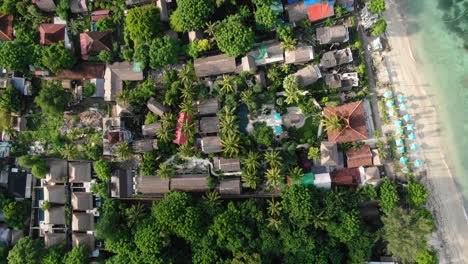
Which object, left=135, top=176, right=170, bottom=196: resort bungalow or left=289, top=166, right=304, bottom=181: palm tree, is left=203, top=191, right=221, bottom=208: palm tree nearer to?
left=135, top=176, right=170, bottom=196: resort bungalow

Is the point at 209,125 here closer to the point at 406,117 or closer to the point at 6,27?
the point at 406,117

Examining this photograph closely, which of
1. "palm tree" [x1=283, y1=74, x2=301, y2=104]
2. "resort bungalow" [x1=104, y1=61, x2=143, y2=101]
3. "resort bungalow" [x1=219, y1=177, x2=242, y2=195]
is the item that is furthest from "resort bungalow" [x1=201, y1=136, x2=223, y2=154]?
"resort bungalow" [x1=104, y1=61, x2=143, y2=101]

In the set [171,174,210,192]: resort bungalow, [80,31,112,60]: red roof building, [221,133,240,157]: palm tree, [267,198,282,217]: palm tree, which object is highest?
[80,31,112,60]: red roof building

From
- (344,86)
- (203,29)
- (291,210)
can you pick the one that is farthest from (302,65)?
(291,210)

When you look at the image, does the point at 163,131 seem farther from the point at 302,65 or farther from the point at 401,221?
the point at 401,221

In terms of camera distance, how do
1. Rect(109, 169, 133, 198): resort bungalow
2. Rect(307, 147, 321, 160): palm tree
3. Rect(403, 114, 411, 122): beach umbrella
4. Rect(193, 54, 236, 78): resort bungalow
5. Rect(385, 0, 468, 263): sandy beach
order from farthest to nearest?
Rect(109, 169, 133, 198): resort bungalow
Rect(385, 0, 468, 263): sandy beach
Rect(403, 114, 411, 122): beach umbrella
Rect(193, 54, 236, 78): resort bungalow
Rect(307, 147, 321, 160): palm tree

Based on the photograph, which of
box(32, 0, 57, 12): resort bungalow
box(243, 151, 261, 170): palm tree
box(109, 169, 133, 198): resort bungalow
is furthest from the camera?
box(32, 0, 57, 12): resort bungalow
